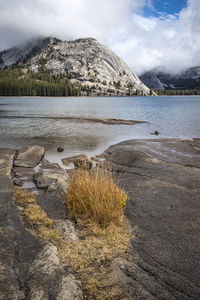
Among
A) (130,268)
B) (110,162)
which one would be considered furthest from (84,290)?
(110,162)

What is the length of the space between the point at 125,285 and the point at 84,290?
0.86 meters

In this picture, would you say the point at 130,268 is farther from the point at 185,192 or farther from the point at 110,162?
the point at 110,162

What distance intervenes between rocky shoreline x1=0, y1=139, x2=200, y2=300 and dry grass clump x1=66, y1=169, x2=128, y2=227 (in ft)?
1.99

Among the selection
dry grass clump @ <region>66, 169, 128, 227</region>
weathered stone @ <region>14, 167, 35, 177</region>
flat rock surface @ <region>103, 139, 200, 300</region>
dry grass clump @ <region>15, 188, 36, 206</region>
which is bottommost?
weathered stone @ <region>14, 167, 35, 177</region>

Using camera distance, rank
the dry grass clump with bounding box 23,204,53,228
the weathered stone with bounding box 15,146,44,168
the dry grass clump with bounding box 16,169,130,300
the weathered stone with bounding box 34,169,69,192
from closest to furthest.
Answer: the dry grass clump with bounding box 16,169,130,300 < the dry grass clump with bounding box 23,204,53,228 < the weathered stone with bounding box 34,169,69,192 < the weathered stone with bounding box 15,146,44,168

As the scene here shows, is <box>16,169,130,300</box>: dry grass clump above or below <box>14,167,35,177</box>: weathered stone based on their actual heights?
above

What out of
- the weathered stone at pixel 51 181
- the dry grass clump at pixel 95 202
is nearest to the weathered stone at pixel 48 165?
the weathered stone at pixel 51 181

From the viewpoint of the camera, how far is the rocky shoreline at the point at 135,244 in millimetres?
4223

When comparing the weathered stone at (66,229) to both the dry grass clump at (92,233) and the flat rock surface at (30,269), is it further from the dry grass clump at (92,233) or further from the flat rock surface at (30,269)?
the dry grass clump at (92,233)

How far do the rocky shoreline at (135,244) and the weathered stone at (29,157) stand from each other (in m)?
3.19

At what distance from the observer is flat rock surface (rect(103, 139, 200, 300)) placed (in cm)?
440

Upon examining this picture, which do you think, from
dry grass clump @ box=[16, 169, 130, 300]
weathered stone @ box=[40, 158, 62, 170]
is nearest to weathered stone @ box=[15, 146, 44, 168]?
weathered stone @ box=[40, 158, 62, 170]

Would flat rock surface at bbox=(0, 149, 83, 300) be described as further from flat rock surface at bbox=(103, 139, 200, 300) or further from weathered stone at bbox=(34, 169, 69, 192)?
weathered stone at bbox=(34, 169, 69, 192)

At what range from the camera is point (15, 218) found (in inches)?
272
